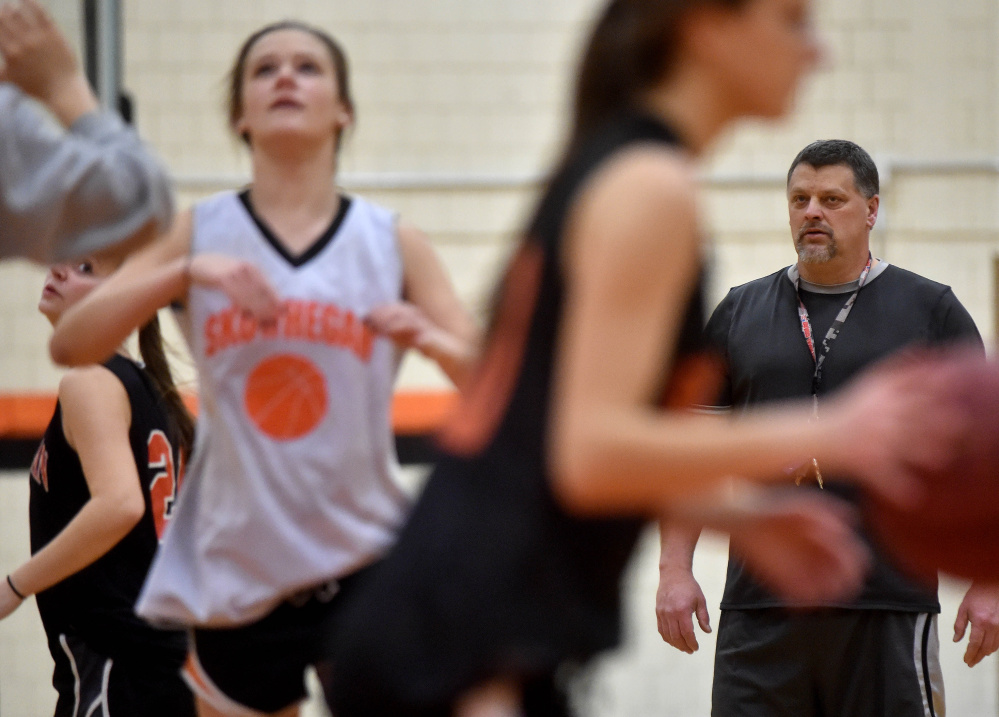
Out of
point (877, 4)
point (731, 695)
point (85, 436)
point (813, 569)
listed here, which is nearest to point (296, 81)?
point (85, 436)

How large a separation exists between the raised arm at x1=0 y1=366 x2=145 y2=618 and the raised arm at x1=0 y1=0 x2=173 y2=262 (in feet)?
3.46

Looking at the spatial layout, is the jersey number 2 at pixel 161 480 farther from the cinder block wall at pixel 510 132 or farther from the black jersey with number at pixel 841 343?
the cinder block wall at pixel 510 132

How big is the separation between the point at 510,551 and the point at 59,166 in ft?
2.79

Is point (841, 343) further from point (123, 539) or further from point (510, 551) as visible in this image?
point (510, 551)

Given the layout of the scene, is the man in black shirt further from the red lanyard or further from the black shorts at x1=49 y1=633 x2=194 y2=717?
the black shorts at x1=49 y1=633 x2=194 y2=717

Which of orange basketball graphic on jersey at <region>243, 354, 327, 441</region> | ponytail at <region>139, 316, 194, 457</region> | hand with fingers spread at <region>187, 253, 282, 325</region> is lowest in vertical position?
ponytail at <region>139, 316, 194, 457</region>

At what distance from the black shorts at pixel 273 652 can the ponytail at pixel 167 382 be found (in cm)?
103

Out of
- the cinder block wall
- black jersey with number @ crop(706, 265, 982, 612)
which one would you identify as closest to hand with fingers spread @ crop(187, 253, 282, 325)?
black jersey with number @ crop(706, 265, 982, 612)

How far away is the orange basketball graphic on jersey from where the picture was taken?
7.23ft

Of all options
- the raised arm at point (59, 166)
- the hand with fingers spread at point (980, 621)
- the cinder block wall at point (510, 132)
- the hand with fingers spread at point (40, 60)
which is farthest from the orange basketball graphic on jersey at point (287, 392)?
the cinder block wall at point (510, 132)

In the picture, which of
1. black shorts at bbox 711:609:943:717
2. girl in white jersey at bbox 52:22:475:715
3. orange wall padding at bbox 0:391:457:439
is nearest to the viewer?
girl in white jersey at bbox 52:22:475:715

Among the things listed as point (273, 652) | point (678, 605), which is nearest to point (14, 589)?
point (273, 652)

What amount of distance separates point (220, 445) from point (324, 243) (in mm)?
388

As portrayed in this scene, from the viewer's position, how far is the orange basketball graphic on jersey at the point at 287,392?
2203 millimetres
